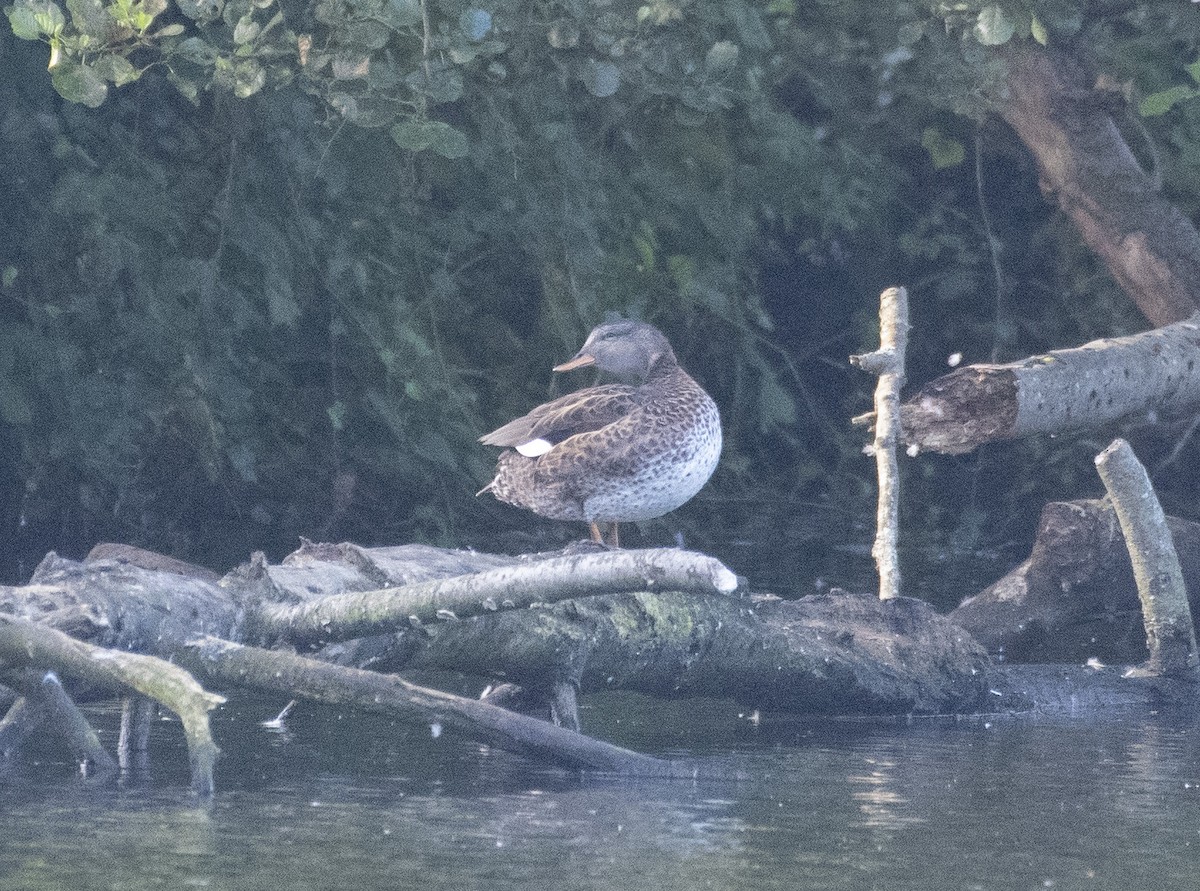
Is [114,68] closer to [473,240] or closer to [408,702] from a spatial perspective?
[408,702]

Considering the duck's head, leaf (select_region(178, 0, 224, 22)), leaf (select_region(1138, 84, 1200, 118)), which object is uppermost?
leaf (select_region(1138, 84, 1200, 118))

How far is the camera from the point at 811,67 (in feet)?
33.7

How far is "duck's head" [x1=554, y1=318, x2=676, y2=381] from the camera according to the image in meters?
8.26

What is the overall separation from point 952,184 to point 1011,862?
772 centimetres

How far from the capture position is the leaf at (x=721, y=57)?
7383 mm

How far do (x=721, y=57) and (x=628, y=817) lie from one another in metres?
3.50

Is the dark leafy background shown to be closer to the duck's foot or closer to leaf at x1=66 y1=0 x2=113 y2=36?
leaf at x1=66 y1=0 x2=113 y2=36

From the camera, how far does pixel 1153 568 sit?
23.6 feet

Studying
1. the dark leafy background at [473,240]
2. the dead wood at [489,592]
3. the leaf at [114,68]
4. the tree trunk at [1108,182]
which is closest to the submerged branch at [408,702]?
the dead wood at [489,592]

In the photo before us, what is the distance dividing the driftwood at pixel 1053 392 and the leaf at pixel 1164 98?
1272 millimetres

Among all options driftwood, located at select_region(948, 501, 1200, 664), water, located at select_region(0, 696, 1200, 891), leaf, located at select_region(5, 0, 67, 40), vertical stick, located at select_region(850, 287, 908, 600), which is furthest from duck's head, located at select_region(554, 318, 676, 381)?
leaf, located at select_region(5, 0, 67, 40)

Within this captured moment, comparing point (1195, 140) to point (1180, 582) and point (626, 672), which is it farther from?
point (626, 672)

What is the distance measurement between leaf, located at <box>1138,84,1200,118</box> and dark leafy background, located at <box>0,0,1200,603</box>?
0.15 m

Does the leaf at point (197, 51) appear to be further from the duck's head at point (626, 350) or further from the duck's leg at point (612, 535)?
the duck's leg at point (612, 535)
